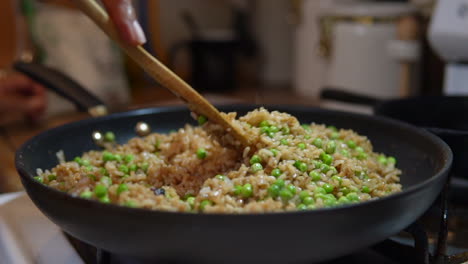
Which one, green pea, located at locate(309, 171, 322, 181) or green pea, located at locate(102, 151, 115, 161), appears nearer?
green pea, located at locate(309, 171, 322, 181)

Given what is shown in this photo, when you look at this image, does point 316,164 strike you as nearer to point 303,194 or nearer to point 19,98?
point 303,194

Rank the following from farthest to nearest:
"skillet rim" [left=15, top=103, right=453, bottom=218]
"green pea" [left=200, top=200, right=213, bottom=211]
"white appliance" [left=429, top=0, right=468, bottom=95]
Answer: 1. "white appliance" [left=429, top=0, right=468, bottom=95]
2. "green pea" [left=200, top=200, right=213, bottom=211]
3. "skillet rim" [left=15, top=103, right=453, bottom=218]

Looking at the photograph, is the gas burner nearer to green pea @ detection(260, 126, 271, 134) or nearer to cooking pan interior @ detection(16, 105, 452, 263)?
cooking pan interior @ detection(16, 105, 452, 263)

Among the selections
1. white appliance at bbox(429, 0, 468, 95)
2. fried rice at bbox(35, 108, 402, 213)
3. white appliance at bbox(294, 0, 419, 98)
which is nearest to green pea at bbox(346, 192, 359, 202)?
Answer: fried rice at bbox(35, 108, 402, 213)

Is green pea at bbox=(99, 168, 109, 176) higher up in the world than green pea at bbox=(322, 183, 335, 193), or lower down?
lower down

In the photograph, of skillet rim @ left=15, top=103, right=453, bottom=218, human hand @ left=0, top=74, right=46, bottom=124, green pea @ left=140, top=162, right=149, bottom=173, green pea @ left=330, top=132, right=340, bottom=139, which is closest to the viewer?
skillet rim @ left=15, top=103, right=453, bottom=218

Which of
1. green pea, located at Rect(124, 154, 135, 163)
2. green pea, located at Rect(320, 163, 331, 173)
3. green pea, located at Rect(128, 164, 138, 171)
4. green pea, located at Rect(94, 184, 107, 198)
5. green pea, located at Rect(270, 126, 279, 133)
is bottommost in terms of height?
green pea, located at Rect(124, 154, 135, 163)

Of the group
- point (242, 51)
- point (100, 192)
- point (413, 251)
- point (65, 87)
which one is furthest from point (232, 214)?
point (242, 51)
